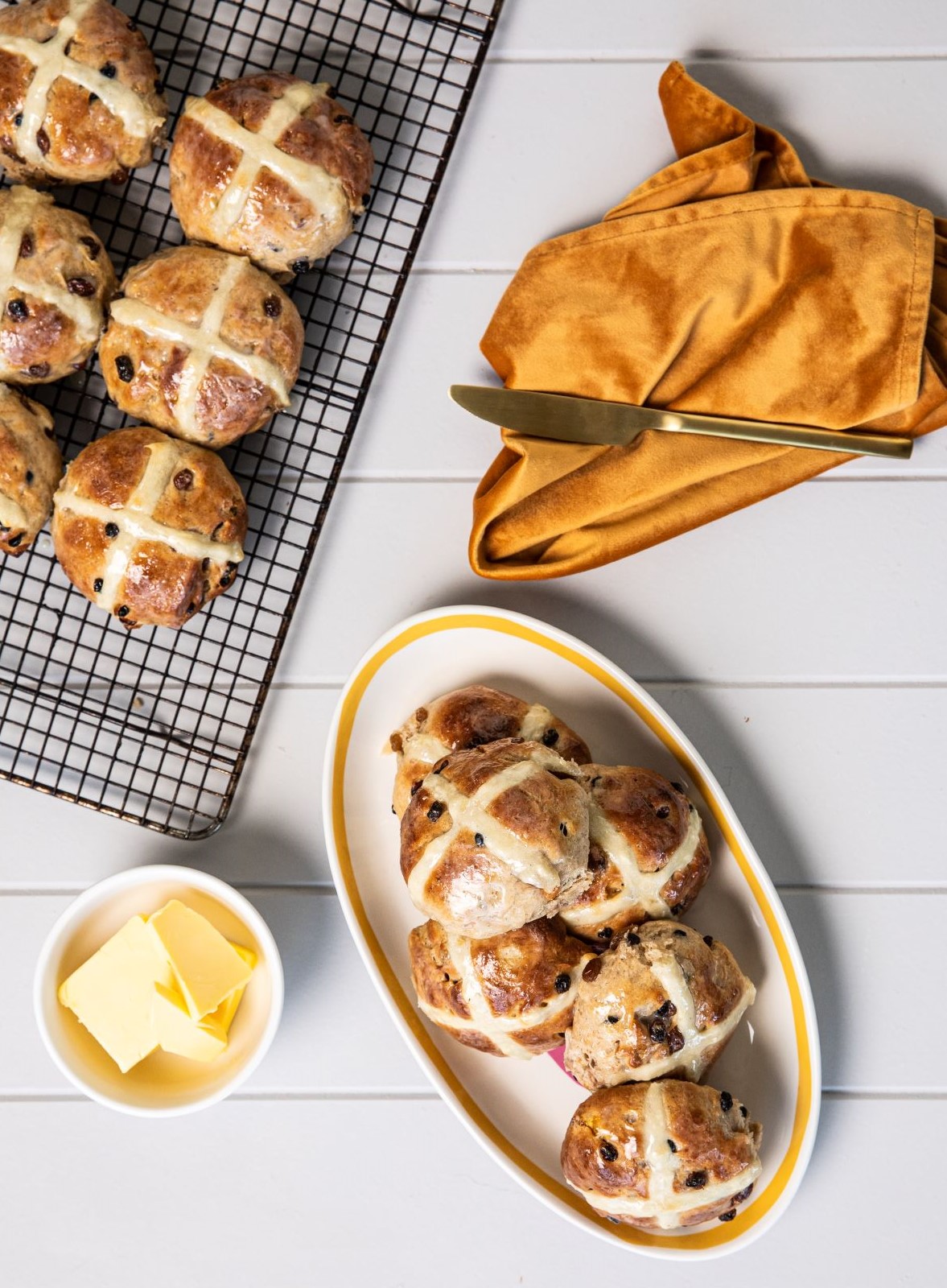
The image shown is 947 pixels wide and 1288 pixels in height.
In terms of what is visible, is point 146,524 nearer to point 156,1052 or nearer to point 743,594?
point 156,1052

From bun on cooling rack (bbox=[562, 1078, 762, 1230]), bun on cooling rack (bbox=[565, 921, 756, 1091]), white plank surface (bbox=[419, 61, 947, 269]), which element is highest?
white plank surface (bbox=[419, 61, 947, 269])

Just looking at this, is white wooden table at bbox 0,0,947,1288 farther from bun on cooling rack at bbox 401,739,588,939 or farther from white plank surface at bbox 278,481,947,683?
bun on cooling rack at bbox 401,739,588,939

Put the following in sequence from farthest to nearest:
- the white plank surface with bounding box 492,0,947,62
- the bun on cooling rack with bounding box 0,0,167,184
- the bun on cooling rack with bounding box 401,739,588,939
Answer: the white plank surface with bounding box 492,0,947,62
the bun on cooling rack with bounding box 0,0,167,184
the bun on cooling rack with bounding box 401,739,588,939

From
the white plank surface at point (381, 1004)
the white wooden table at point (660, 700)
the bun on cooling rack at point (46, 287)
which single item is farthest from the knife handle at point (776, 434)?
the bun on cooling rack at point (46, 287)

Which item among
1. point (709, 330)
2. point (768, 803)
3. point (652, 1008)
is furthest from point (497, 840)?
point (709, 330)

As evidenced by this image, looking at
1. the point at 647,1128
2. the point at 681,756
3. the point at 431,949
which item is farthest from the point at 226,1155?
the point at 681,756

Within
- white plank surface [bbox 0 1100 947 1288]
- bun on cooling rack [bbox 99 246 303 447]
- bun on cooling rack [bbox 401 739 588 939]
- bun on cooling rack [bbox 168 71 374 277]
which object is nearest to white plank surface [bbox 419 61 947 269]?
bun on cooling rack [bbox 168 71 374 277]

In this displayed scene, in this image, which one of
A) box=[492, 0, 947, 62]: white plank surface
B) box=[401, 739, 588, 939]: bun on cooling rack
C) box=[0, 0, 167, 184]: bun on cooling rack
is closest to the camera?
box=[401, 739, 588, 939]: bun on cooling rack
